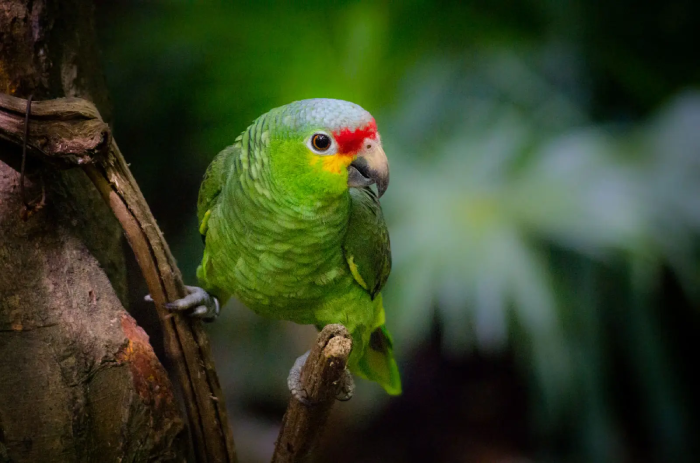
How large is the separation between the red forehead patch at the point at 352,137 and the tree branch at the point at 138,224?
1.28 feet

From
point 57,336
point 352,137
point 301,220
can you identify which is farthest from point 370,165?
point 57,336

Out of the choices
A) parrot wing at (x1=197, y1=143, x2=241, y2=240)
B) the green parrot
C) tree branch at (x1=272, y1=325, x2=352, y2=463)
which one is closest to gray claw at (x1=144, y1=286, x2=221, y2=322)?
the green parrot

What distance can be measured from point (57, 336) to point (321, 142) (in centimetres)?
58

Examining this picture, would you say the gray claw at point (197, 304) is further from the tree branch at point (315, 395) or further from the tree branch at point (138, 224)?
the tree branch at point (315, 395)

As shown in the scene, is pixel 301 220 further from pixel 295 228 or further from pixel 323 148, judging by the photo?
pixel 323 148

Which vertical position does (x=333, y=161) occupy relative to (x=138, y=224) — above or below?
above

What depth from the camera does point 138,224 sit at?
3.29ft

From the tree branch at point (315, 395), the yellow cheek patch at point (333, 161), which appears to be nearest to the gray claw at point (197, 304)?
the tree branch at point (315, 395)

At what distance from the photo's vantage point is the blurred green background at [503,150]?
144cm

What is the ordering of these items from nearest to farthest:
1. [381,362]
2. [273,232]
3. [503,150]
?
[273,232] < [381,362] < [503,150]

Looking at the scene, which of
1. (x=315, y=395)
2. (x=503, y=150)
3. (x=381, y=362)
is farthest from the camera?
(x=503, y=150)

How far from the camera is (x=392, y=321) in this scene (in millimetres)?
1561

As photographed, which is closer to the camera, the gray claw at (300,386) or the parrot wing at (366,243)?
the gray claw at (300,386)

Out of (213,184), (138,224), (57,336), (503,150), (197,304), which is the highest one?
(503,150)
